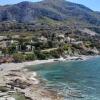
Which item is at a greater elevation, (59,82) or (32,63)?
(59,82)

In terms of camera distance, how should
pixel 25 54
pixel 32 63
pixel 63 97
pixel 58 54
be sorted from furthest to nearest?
pixel 58 54
pixel 25 54
pixel 32 63
pixel 63 97

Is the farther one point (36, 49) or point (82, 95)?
point (36, 49)

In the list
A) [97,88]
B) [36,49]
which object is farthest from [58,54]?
[97,88]

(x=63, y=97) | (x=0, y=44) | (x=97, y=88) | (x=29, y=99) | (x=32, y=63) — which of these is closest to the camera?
(x=29, y=99)

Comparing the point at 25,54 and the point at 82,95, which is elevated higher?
the point at 82,95

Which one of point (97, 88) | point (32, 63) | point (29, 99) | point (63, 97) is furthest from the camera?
point (32, 63)

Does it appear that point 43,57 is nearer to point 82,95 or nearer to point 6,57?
point 6,57

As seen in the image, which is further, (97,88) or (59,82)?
(59,82)

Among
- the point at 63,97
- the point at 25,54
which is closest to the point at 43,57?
the point at 25,54

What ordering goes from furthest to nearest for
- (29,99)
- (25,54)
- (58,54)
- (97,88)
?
Result: (58,54) → (25,54) → (97,88) → (29,99)

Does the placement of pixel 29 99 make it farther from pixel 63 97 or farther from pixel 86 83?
pixel 86 83
